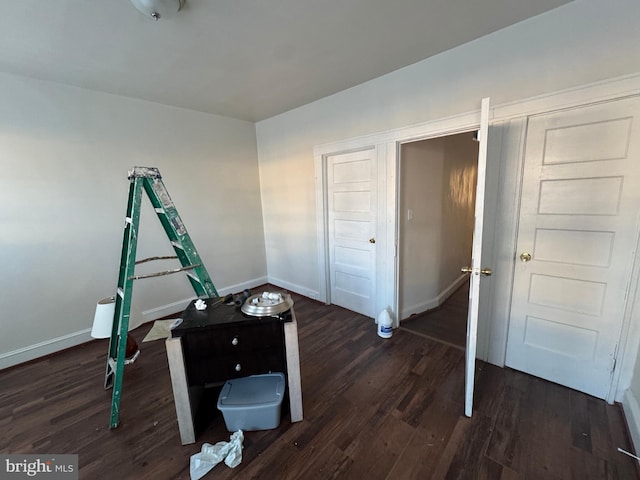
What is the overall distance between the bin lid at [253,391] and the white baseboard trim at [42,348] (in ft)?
6.92

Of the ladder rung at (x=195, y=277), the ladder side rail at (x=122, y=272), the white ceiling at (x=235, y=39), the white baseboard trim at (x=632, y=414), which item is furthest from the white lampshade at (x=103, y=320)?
the white baseboard trim at (x=632, y=414)

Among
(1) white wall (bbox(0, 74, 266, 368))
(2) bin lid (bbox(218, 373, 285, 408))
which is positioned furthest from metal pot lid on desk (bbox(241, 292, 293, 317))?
(1) white wall (bbox(0, 74, 266, 368))

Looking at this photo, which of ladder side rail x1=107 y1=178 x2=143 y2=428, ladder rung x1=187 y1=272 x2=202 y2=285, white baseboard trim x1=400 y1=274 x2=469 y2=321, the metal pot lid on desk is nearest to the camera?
the metal pot lid on desk

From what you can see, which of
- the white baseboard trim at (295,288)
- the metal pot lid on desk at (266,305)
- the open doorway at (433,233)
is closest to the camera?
the metal pot lid on desk at (266,305)

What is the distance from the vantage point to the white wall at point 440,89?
1.49m

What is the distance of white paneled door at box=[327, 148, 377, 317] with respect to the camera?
2750 millimetres

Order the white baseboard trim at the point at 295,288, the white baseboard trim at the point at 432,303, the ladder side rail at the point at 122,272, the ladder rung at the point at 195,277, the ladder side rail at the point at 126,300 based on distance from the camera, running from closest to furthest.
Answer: the ladder side rail at the point at 126,300
the ladder side rail at the point at 122,272
the ladder rung at the point at 195,277
the white baseboard trim at the point at 432,303
the white baseboard trim at the point at 295,288

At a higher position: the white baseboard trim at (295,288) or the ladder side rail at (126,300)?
the ladder side rail at (126,300)

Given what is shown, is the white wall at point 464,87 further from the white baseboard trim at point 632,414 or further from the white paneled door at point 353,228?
the white paneled door at point 353,228

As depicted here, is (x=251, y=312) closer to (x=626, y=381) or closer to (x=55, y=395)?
(x=55, y=395)

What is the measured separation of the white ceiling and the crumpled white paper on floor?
8.21 feet

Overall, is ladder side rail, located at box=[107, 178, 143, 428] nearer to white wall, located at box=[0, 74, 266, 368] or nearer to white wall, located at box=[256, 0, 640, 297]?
white wall, located at box=[0, 74, 266, 368]

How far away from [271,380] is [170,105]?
3.14 metres

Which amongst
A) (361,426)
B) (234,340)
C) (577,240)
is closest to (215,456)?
→ (234,340)
